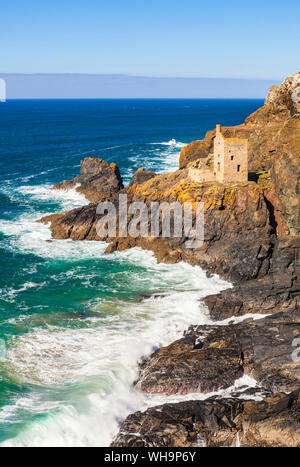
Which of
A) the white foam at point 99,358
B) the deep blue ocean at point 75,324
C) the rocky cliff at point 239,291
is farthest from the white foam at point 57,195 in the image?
the white foam at point 99,358

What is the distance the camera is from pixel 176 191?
5156 centimetres

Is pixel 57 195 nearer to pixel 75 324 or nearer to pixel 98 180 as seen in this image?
pixel 98 180

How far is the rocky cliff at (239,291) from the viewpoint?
24.4 m

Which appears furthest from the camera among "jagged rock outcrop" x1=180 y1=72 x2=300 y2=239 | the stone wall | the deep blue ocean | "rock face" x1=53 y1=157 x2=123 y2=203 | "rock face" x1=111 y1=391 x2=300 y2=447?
"rock face" x1=53 y1=157 x2=123 y2=203

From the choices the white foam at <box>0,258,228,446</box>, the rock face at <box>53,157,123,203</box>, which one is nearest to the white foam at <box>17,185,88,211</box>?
the rock face at <box>53,157,123,203</box>

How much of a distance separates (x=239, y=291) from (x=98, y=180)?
42.4m

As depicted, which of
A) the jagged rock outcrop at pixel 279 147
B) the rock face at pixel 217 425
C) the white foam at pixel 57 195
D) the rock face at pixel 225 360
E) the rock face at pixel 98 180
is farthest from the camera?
the rock face at pixel 98 180

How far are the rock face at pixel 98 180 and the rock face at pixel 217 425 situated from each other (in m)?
50.2

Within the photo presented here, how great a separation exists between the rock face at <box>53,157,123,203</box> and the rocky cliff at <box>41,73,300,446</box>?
11.7 metres

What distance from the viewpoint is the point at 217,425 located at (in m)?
24.2

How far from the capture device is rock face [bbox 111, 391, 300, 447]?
76.8 feet

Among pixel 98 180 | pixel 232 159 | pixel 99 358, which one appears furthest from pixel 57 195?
pixel 99 358

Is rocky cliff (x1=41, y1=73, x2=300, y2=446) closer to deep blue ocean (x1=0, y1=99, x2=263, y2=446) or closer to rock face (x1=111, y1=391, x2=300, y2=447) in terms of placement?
rock face (x1=111, y1=391, x2=300, y2=447)

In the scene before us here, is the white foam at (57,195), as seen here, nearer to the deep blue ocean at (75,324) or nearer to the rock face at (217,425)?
the deep blue ocean at (75,324)
